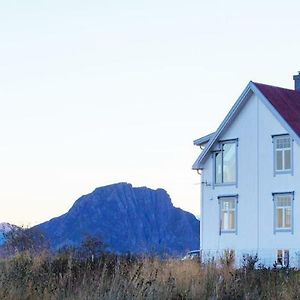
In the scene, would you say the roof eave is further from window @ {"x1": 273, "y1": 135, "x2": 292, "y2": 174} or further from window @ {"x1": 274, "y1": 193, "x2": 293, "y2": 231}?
window @ {"x1": 274, "y1": 193, "x2": 293, "y2": 231}

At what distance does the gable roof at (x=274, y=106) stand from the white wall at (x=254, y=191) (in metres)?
0.36

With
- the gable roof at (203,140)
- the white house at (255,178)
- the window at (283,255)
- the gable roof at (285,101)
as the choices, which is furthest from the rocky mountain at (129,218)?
the window at (283,255)

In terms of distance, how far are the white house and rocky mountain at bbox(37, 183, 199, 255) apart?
9758 cm

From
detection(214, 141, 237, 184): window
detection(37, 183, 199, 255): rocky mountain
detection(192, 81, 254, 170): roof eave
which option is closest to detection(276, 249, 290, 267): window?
detection(214, 141, 237, 184): window

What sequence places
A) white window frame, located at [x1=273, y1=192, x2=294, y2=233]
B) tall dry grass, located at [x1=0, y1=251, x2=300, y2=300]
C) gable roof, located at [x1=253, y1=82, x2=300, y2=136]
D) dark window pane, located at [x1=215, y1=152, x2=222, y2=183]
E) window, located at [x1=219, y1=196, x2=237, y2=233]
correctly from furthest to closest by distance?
dark window pane, located at [x1=215, y1=152, x2=222, y2=183], window, located at [x1=219, y1=196, x2=237, y2=233], gable roof, located at [x1=253, y1=82, x2=300, y2=136], white window frame, located at [x1=273, y1=192, x2=294, y2=233], tall dry grass, located at [x1=0, y1=251, x2=300, y2=300]

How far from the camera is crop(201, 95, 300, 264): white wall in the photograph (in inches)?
1433

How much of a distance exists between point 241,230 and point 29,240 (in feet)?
32.0

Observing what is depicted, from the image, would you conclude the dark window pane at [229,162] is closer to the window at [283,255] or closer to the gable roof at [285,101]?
the gable roof at [285,101]

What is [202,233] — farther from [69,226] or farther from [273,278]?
[69,226]

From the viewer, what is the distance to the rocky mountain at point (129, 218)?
147000mm

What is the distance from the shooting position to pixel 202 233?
4088cm

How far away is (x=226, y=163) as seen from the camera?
131 ft

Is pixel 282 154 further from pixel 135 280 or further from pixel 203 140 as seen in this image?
pixel 135 280

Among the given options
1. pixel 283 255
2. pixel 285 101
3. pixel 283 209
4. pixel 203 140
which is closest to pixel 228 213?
pixel 283 209
